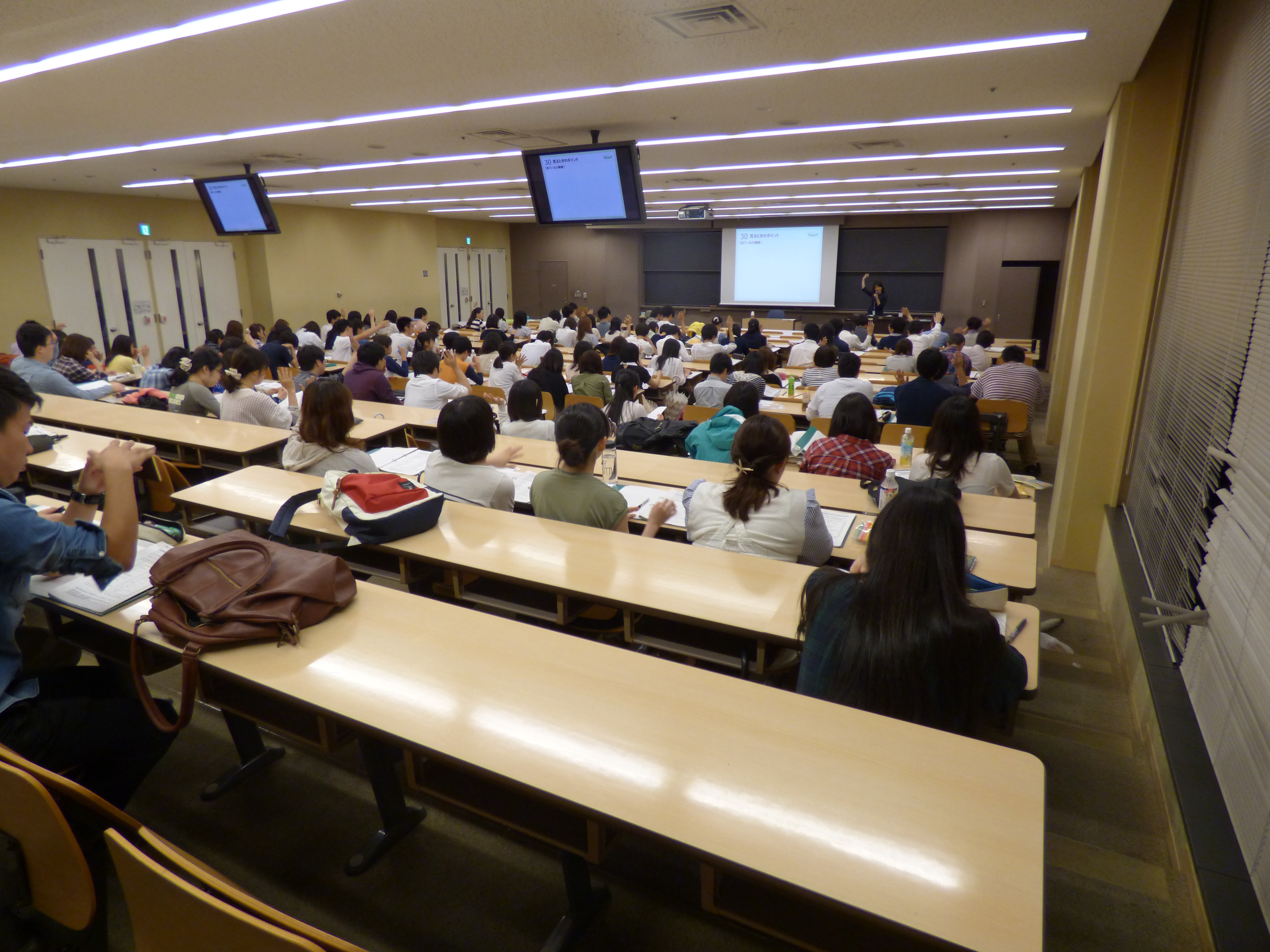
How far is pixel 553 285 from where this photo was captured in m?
17.5

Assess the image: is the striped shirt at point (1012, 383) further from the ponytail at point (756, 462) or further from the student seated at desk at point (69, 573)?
the student seated at desk at point (69, 573)

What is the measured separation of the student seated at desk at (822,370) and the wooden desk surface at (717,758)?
479 centimetres

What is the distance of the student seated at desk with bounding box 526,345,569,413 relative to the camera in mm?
6336

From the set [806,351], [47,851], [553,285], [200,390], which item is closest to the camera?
[47,851]

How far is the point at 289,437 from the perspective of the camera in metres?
4.45

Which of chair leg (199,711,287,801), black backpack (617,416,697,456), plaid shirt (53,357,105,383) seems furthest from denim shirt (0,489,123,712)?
plaid shirt (53,357,105,383)

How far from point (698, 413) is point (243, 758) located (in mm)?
3665

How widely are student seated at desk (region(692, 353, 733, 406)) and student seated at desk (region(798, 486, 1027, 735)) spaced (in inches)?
158

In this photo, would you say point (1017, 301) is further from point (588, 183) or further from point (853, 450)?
point (853, 450)

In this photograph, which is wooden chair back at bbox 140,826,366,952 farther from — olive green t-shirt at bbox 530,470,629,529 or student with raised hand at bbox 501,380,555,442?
student with raised hand at bbox 501,380,555,442

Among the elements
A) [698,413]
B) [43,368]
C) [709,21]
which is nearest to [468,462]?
[709,21]

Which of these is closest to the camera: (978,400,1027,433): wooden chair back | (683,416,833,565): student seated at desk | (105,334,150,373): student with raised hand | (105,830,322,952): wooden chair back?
(105,830,322,952): wooden chair back

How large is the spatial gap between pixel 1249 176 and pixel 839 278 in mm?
13095

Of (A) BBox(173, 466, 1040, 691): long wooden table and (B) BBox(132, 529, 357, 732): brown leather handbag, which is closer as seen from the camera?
(B) BBox(132, 529, 357, 732): brown leather handbag
